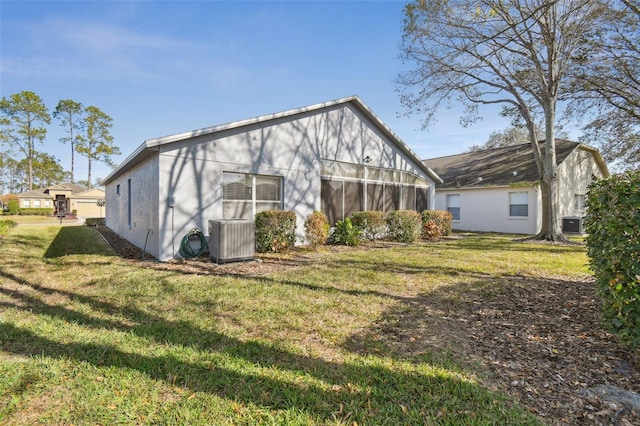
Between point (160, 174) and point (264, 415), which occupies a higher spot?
point (160, 174)

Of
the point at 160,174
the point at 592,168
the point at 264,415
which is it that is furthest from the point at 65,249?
the point at 592,168

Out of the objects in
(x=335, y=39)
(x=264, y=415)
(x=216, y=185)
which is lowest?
(x=264, y=415)

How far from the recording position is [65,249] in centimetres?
983

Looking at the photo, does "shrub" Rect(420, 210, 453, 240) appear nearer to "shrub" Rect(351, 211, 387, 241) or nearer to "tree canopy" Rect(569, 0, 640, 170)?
"shrub" Rect(351, 211, 387, 241)

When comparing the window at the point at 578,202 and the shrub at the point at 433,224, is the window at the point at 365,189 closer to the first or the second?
the shrub at the point at 433,224

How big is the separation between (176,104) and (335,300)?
1327 centimetres

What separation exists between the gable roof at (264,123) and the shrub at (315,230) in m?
3.34

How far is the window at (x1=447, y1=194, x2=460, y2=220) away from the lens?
1928 centimetres

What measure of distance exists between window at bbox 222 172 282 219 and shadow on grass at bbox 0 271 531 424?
5.35 metres

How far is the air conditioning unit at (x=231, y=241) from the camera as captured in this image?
24.2 feet

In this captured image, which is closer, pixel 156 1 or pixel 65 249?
pixel 156 1

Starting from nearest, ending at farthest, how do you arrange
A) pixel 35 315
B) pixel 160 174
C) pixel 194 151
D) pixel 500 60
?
pixel 35 315 → pixel 160 174 → pixel 194 151 → pixel 500 60

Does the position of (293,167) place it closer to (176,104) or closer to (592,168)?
(176,104)

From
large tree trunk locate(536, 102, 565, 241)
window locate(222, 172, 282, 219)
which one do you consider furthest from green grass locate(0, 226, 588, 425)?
large tree trunk locate(536, 102, 565, 241)
